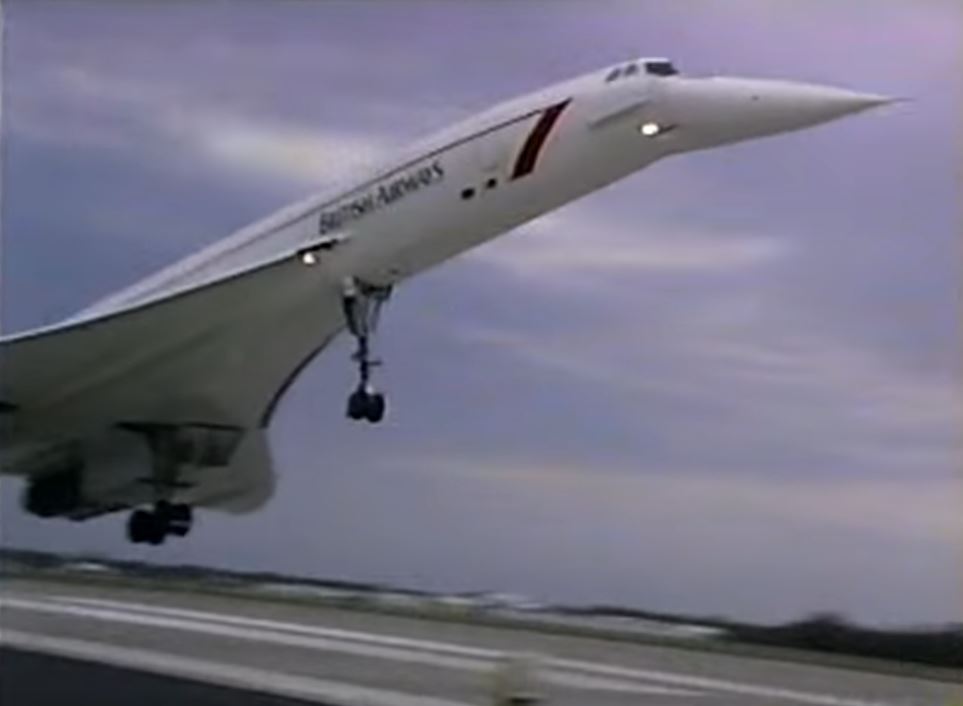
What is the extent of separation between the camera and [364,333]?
309 cm

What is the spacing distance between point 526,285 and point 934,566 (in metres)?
0.79

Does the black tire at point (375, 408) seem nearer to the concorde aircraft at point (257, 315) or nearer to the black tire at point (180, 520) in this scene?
the concorde aircraft at point (257, 315)

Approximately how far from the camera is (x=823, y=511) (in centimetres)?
277

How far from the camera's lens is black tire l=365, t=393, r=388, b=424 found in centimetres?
305

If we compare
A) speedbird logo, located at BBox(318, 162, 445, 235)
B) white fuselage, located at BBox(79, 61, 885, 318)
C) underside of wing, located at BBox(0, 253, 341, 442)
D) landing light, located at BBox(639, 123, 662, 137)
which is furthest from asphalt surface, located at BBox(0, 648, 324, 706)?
landing light, located at BBox(639, 123, 662, 137)

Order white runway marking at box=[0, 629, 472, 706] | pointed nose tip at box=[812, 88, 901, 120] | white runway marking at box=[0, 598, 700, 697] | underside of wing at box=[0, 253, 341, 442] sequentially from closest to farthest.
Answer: pointed nose tip at box=[812, 88, 901, 120], white runway marking at box=[0, 598, 700, 697], white runway marking at box=[0, 629, 472, 706], underside of wing at box=[0, 253, 341, 442]

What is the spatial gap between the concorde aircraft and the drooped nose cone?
15mm

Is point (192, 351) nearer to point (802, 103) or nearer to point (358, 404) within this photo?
point (358, 404)

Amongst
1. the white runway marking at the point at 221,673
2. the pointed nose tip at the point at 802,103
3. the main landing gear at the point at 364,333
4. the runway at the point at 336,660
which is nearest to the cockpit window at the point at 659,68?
the pointed nose tip at the point at 802,103

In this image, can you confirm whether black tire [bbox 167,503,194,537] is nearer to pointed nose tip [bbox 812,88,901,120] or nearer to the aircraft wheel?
the aircraft wheel

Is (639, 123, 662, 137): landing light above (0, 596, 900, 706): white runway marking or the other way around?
above

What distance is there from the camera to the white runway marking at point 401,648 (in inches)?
111

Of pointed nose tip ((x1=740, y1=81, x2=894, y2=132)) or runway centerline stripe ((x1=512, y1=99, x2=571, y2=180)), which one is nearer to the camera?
pointed nose tip ((x1=740, y1=81, x2=894, y2=132))

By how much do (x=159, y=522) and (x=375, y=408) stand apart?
46 centimetres
